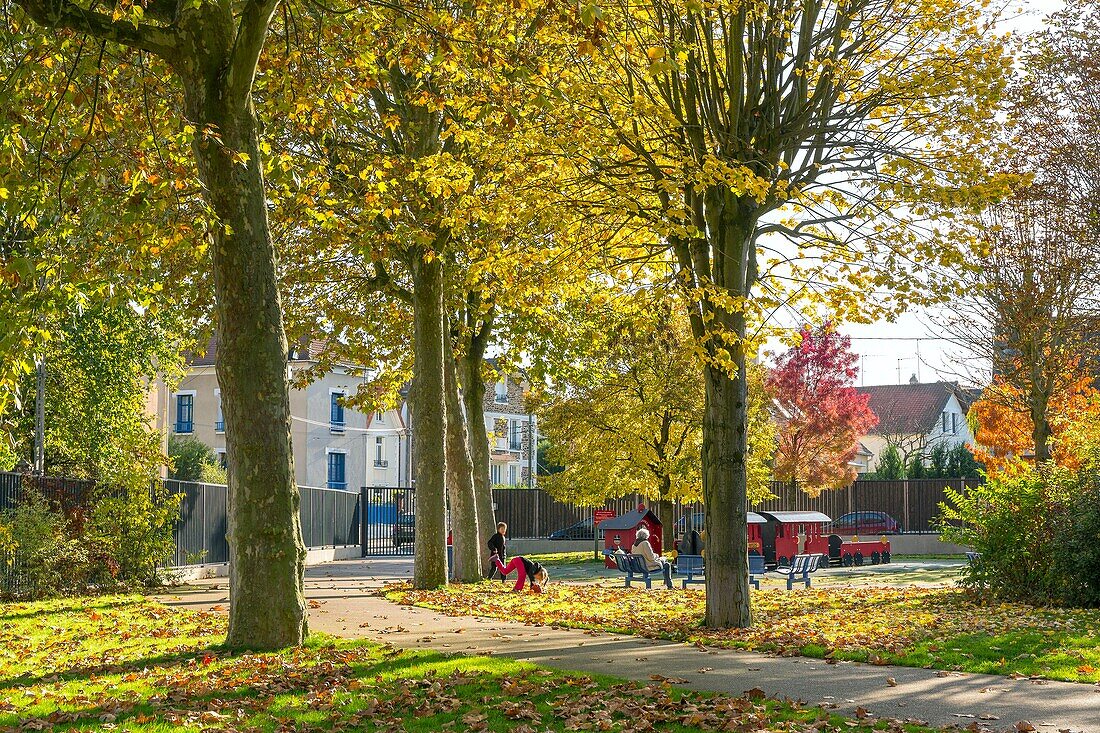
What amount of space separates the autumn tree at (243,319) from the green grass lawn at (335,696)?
676mm

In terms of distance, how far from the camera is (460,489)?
74.8 feet

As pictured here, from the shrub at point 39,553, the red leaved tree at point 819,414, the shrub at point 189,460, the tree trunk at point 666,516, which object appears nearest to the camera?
the shrub at point 39,553

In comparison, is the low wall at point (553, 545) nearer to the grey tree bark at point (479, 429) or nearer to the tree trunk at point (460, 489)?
the grey tree bark at point (479, 429)

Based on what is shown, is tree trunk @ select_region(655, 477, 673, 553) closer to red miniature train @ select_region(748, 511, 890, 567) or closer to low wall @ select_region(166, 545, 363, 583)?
red miniature train @ select_region(748, 511, 890, 567)

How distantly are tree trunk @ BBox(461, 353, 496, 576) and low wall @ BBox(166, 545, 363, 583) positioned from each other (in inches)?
158

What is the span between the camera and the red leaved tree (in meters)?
47.0

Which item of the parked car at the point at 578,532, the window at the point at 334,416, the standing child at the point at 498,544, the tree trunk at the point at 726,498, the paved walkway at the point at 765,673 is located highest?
the window at the point at 334,416

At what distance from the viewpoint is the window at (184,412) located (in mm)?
57500

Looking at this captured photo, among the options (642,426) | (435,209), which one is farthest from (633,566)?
(642,426)

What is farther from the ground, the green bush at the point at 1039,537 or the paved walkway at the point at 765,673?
the green bush at the point at 1039,537

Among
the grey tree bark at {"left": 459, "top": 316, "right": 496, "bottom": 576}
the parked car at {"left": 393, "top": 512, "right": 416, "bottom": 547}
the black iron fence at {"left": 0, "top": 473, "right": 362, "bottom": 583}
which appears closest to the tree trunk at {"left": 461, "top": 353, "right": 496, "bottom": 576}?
the grey tree bark at {"left": 459, "top": 316, "right": 496, "bottom": 576}

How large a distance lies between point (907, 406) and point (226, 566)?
62.1m

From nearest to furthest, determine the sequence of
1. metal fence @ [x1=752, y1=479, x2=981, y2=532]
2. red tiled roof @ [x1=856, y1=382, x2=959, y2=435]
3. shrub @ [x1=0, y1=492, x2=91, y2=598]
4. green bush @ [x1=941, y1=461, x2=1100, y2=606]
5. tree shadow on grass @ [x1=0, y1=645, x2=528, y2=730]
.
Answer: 1. tree shadow on grass @ [x1=0, y1=645, x2=528, y2=730]
2. green bush @ [x1=941, y1=461, x2=1100, y2=606]
3. shrub @ [x1=0, y1=492, x2=91, y2=598]
4. metal fence @ [x1=752, y1=479, x2=981, y2=532]
5. red tiled roof @ [x1=856, y1=382, x2=959, y2=435]

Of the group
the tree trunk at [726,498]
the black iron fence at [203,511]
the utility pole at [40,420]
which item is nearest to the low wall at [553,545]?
the black iron fence at [203,511]
